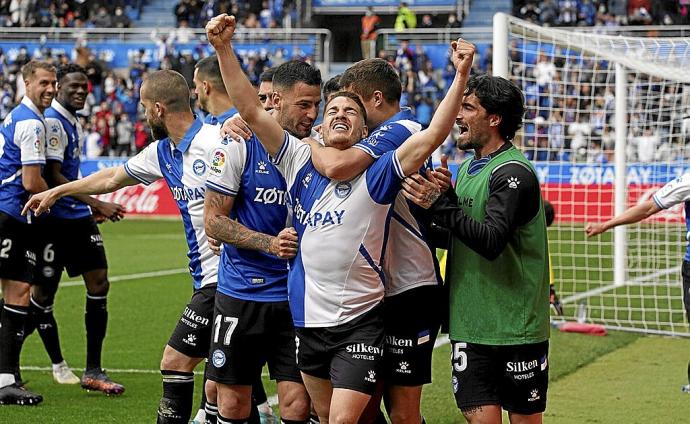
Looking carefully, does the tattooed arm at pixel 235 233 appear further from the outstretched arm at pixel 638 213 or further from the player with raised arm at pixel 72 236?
the outstretched arm at pixel 638 213

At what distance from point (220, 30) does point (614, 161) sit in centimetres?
1180

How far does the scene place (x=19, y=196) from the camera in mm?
8586

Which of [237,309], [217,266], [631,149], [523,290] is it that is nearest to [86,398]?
[217,266]

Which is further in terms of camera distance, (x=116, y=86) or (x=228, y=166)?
(x=116, y=86)

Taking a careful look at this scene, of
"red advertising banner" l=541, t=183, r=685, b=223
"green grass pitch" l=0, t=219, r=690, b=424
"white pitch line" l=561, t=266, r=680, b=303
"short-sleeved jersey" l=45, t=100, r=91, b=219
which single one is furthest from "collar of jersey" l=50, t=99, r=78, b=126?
"red advertising banner" l=541, t=183, r=685, b=223

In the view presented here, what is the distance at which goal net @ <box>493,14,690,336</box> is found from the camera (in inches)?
502

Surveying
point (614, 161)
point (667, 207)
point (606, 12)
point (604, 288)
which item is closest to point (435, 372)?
point (667, 207)

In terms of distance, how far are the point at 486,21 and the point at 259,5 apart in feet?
26.9

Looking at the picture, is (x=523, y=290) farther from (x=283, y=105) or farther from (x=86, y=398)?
(x=86, y=398)

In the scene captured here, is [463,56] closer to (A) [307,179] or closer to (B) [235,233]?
(A) [307,179]

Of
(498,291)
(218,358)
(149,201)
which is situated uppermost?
(498,291)

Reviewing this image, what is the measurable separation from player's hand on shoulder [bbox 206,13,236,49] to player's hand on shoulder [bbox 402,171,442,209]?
3.58 feet

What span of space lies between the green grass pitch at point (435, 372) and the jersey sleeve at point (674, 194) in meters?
1.61

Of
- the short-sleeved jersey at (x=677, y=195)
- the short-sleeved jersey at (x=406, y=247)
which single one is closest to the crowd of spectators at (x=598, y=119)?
the short-sleeved jersey at (x=677, y=195)
